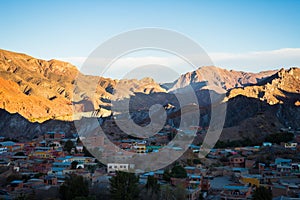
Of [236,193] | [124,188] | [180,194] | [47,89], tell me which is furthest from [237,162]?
[47,89]

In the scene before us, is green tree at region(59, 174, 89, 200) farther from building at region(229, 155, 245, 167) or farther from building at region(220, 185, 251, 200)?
building at region(229, 155, 245, 167)

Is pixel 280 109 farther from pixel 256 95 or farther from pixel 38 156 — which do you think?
pixel 38 156

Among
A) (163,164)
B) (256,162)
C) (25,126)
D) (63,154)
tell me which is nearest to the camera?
(163,164)

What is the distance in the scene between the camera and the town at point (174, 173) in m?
17.0

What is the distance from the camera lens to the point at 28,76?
296 feet

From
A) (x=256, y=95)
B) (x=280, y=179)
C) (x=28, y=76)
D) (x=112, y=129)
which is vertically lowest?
(x=280, y=179)

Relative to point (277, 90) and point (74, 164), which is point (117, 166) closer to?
point (74, 164)

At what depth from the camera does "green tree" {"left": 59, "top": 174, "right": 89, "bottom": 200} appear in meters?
15.5

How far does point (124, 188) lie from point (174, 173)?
5.89 m

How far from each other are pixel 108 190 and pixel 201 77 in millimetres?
125358

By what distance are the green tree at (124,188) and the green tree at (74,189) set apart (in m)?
1.20

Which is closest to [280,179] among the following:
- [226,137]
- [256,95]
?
[226,137]

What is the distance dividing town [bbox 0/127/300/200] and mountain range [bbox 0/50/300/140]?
12.2m

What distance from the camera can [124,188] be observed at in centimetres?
1510
